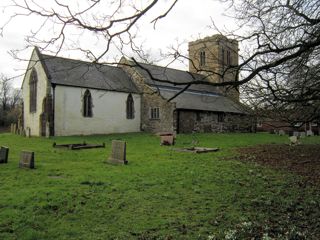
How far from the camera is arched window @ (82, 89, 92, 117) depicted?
3127 centimetres

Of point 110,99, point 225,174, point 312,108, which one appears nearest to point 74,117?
point 110,99

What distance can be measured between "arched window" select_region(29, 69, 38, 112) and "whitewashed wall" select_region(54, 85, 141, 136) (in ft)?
13.5

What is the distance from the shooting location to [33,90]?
32781 mm

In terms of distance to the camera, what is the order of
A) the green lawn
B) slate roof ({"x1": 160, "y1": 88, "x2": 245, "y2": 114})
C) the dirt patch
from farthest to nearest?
slate roof ({"x1": 160, "y1": 88, "x2": 245, "y2": 114}) < the dirt patch < the green lawn

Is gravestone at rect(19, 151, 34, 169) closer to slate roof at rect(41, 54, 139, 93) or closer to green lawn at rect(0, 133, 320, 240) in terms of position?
green lawn at rect(0, 133, 320, 240)

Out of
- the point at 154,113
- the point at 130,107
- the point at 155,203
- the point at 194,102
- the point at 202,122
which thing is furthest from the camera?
the point at 194,102

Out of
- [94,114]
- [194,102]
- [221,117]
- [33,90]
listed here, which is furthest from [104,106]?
[221,117]

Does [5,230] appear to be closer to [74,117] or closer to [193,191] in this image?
[193,191]

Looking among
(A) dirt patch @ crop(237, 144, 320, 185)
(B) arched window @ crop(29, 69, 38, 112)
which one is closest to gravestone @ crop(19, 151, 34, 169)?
(A) dirt patch @ crop(237, 144, 320, 185)

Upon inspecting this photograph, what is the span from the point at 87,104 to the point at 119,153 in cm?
1899

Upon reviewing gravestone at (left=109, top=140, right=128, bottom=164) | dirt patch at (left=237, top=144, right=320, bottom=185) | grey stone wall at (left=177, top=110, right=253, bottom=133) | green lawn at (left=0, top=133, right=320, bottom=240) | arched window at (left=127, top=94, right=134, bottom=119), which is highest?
arched window at (left=127, top=94, right=134, bottom=119)

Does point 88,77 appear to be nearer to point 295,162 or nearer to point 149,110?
point 149,110

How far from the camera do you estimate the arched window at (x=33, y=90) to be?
3228cm

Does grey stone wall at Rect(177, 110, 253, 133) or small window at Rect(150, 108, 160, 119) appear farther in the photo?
small window at Rect(150, 108, 160, 119)
